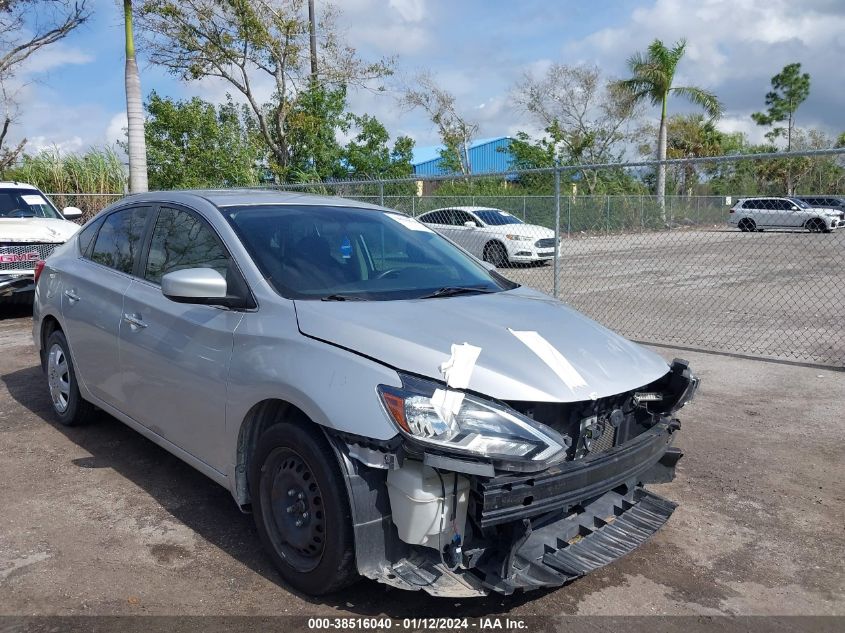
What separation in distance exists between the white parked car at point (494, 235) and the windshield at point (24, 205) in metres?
6.26

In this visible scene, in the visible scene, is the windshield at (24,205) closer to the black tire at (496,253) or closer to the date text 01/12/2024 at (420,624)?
the black tire at (496,253)

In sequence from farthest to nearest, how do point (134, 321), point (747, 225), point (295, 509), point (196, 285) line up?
point (747, 225) → point (134, 321) → point (196, 285) → point (295, 509)

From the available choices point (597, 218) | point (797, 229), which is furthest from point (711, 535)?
point (597, 218)

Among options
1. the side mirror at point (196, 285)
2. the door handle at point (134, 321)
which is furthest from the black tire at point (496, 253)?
the side mirror at point (196, 285)

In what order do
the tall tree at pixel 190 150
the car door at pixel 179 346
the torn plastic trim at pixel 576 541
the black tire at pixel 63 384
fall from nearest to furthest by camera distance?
the torn plastic trim at pixel 576 541
the car door at pixel 179 346
the black tire at pixel 63 384
the tall tree at pixel 190 150

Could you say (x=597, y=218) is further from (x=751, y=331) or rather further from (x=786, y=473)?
(x=786, y=473)

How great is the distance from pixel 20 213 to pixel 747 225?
35.4 feet

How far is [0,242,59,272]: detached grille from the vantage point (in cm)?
958

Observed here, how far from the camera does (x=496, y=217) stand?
46.8 feet

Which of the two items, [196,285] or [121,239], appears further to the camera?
[121,239]

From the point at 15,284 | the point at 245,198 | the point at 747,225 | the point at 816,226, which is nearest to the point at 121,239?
the point at 245,198

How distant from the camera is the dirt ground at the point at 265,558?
315 centimetres

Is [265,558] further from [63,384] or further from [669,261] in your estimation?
[669,261]

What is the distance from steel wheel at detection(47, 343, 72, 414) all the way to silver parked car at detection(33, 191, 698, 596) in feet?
3.46
